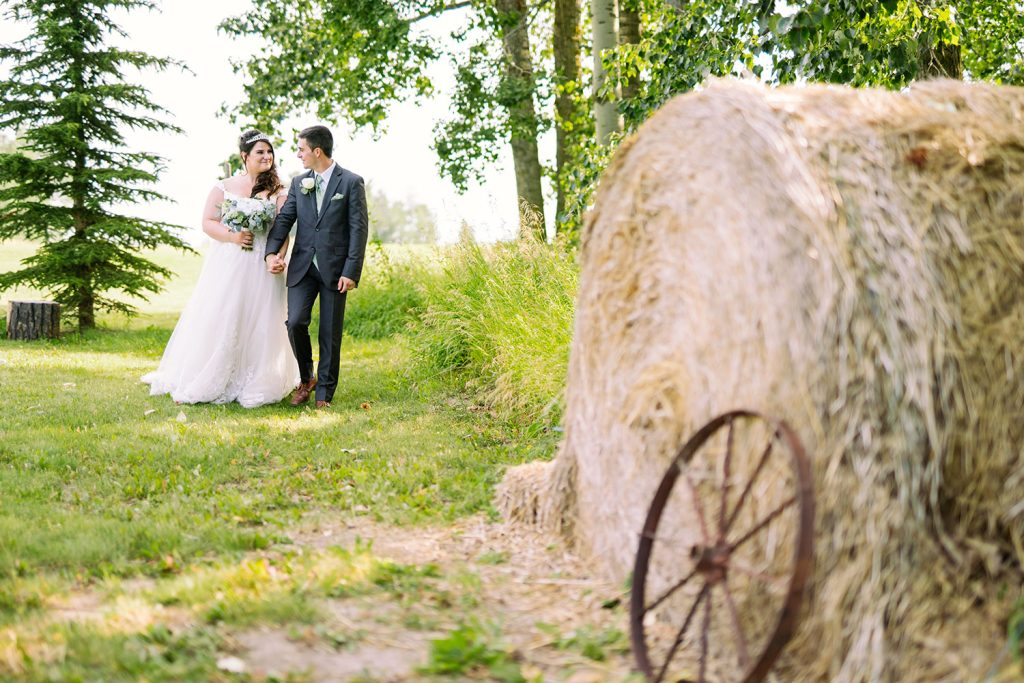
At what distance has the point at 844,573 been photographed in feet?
9.18

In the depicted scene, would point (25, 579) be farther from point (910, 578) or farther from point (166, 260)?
point (166, 260)

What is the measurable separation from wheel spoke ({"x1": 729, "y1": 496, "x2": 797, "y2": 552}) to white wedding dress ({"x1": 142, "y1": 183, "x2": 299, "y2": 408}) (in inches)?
250

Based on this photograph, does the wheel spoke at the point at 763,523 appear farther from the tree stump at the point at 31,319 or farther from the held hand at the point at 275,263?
the tree stump at the point at 31,319

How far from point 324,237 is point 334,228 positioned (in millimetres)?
118

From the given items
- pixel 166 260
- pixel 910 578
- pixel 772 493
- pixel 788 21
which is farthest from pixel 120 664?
pixel 166 260

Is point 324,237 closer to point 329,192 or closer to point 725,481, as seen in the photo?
point 329,192

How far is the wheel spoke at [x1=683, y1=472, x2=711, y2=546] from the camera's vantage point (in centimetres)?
317

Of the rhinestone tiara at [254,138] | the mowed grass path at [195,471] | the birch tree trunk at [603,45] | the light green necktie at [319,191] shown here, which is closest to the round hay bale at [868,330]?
the mowed grass path at [195,471]

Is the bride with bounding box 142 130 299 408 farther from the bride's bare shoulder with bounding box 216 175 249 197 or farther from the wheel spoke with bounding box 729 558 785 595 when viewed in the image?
the wheel spoke with bounding box 729 558 785 595

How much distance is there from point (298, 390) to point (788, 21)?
529 cm

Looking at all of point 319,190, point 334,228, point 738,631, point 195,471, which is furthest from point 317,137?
point 738,631

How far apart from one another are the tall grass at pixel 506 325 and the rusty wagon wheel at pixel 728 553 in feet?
11.8

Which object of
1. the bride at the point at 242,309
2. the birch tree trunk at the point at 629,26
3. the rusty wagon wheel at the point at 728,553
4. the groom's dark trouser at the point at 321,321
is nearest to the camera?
the rusty wagon wheel at the point at 728,553

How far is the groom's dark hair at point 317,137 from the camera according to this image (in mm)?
8125
